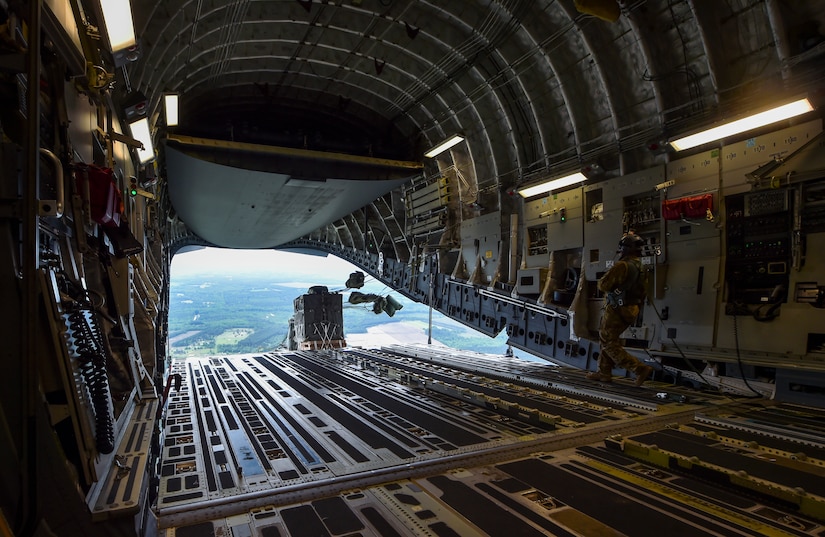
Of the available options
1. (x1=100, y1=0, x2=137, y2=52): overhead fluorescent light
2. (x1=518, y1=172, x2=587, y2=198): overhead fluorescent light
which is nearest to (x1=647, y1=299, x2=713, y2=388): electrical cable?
(x1=518, y1=172, x2=587, y2=198): overhead fluorescent light

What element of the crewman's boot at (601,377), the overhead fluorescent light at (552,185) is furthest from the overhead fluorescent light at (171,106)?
the crewman's boot at (601,377)

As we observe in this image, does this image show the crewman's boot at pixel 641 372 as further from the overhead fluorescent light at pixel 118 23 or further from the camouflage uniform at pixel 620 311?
the overhead fluorescent light at pixel 118 23

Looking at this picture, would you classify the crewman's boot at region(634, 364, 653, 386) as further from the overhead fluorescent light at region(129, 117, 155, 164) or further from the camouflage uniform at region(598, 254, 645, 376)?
the overhead fluorescent light at region(129, 117, 155, 164)

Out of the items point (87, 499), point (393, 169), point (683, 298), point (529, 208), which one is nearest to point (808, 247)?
point (683, 298)

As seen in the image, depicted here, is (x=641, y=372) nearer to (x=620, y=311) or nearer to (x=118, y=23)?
(x=620, y=311)

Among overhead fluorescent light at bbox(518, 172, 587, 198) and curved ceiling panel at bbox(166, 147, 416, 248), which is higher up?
curved ceiling panel at bbox(166, 147, 416, 248)

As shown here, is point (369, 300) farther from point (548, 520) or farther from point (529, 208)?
point (548, 520)
